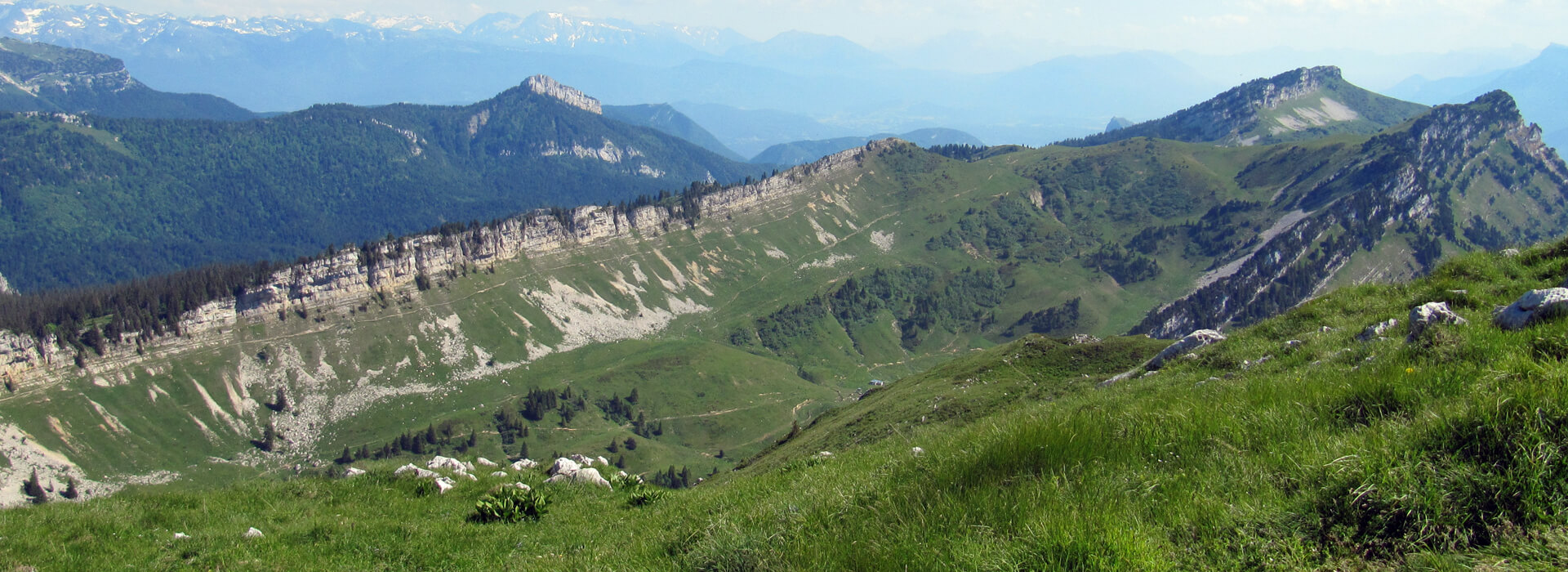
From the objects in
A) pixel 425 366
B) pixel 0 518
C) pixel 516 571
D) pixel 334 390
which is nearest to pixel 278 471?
pixel 334 390

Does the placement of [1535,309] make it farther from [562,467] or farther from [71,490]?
[71,490]

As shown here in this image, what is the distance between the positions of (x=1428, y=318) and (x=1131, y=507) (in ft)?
36.0

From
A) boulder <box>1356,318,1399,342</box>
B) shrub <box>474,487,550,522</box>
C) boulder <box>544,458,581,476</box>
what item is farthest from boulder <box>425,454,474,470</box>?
boulder <box>1356,318,1399,342</box>

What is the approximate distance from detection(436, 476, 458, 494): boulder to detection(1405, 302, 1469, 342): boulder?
19574 millimetres

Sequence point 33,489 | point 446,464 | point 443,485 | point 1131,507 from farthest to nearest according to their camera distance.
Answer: point 33,489
point 446,464
point 443,485
point 1131,507

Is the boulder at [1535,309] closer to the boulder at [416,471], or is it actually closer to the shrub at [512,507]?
the shrub at [512,507]

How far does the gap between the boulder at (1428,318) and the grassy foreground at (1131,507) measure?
0.51 metres

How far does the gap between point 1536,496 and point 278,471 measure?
615 ft

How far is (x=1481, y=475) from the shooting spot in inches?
227

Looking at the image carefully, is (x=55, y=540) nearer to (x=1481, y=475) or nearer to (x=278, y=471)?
(x=1481, y=475)

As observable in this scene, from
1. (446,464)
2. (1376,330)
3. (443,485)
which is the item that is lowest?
(446,464)

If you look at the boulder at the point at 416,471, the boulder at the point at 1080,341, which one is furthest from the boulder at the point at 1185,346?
the boulder at the point at 1080,341

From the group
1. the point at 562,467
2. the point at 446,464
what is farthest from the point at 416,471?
the point at 562,467

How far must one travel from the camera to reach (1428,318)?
43.8 ft
